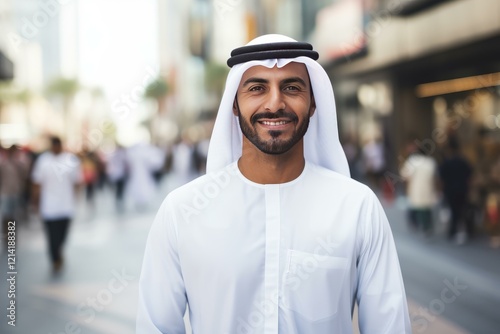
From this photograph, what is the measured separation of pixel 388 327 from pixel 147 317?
68 cm

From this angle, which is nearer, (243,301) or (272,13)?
(243,301)

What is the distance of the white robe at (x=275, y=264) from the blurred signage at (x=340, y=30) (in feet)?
50.6

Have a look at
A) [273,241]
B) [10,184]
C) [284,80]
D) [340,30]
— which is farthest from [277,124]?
[340,30]

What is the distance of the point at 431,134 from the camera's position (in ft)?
51.0

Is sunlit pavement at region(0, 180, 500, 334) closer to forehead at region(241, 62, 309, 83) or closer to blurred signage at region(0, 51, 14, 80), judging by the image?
blurred signage at region(0, 51, 14, 80)

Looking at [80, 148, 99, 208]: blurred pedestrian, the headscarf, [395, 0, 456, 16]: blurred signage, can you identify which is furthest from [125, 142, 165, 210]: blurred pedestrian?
the headscarf

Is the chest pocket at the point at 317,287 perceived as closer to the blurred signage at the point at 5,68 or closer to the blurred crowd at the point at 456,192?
the blurred crowd at the point at 456,192

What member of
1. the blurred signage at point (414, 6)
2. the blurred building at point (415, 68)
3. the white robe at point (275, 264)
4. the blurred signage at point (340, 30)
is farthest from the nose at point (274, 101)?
the blurred signage at point (340, 30)

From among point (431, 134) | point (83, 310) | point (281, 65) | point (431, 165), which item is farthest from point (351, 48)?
point (281, 65)

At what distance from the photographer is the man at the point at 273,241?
1.84 meters

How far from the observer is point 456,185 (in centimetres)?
902

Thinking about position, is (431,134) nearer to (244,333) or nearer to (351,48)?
(351,48)

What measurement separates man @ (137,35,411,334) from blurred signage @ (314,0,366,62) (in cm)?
1534

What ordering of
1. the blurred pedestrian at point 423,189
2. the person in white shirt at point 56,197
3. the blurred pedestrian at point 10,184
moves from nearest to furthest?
the person in white shirt at point 56,197
the blurred pedestrian at point 423,189
the blurred pedestrian at point 10,184
